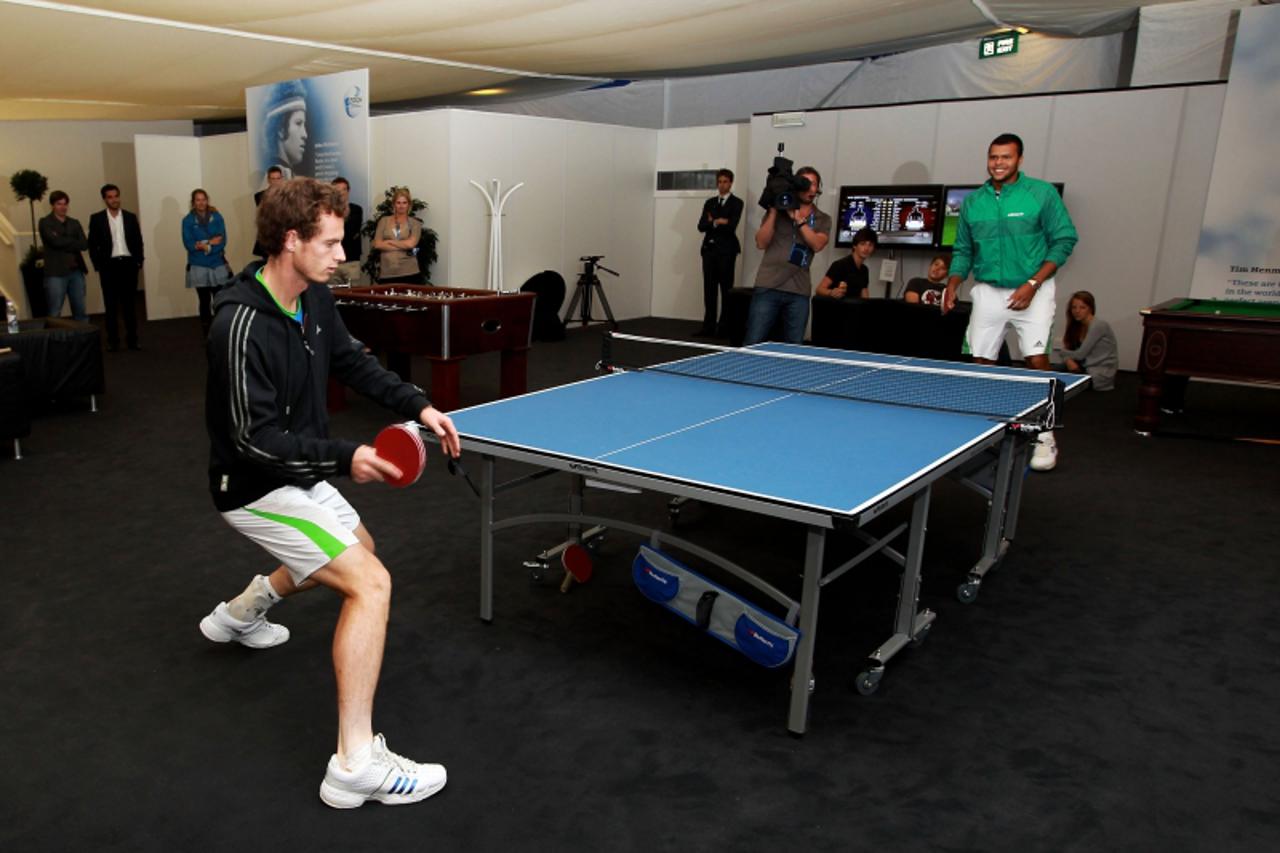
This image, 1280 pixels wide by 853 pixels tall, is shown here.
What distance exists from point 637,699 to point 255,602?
1181 mm

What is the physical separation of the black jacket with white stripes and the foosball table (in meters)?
3.18

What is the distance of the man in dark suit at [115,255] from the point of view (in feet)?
27.5

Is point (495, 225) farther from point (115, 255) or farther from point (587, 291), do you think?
point (115, 255)

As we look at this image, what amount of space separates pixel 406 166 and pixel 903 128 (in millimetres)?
5070

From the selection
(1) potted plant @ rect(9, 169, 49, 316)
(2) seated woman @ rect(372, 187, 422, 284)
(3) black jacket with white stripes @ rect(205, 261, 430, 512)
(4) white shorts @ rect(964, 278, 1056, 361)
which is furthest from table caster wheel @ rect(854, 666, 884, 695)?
(1) potted plant @ rect(9, 169, 49, 316)

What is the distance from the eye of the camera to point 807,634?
242cm

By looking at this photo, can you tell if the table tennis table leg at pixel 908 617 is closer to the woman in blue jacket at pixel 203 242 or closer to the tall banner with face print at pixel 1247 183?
the tall banner with face print at pixel 1247 183

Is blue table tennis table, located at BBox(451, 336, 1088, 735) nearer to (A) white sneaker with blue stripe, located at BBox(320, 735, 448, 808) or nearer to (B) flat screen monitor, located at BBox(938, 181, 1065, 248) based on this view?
(A) white sneaker with blue stripe, located at BBox(320, 735, 448, 808)

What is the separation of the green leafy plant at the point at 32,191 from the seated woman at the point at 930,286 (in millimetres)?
9014

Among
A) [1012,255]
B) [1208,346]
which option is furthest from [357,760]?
[1208,346]

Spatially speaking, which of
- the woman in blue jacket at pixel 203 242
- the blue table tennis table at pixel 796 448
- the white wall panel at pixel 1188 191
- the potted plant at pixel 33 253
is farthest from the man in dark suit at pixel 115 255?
the white wall panel at pixel 1188 191

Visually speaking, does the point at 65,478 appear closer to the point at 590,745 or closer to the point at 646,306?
the point at 590,745

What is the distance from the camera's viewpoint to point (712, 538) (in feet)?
13.1

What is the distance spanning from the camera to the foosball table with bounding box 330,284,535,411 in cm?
557
